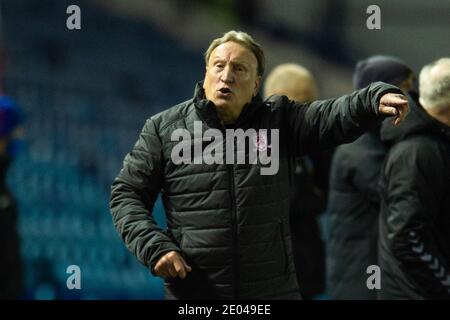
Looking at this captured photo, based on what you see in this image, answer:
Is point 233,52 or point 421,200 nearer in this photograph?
point 233,52

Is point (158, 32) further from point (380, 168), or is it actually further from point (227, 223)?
point (227, 223)

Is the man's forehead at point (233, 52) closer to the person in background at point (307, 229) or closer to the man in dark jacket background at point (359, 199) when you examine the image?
the man in dark jacket background at point (359, 199)

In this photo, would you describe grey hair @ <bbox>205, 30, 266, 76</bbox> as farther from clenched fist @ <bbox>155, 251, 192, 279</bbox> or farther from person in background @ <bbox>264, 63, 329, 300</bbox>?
person in background @ <bbox>264, 63, 329, 300</bbox>

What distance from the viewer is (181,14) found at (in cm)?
1035

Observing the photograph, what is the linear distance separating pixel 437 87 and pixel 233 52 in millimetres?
947

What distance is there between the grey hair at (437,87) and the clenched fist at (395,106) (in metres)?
0.81

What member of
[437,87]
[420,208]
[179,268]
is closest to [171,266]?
[179,268]

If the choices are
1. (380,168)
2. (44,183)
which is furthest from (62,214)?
(380,168)

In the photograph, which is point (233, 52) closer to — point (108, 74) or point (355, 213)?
point (355, 213)

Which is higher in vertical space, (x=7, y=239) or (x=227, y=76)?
(x=227, y=76)

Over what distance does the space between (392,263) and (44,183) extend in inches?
166

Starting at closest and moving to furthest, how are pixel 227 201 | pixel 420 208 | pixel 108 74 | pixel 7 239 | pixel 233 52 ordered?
pixel 227 201, pixel 233 52, pixel 420 208, pixel 7 239, pixel 108 74

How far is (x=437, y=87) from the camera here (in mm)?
4031

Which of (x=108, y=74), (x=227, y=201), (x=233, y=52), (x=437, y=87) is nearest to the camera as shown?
(x=227, y=201)
